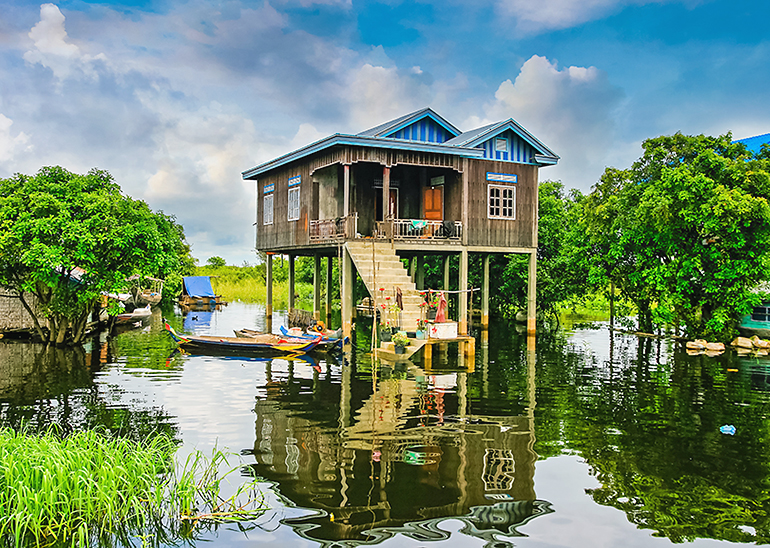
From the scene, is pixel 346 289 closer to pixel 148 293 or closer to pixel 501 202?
pixel 501 202

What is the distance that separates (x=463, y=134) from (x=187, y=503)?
19374 millimetres

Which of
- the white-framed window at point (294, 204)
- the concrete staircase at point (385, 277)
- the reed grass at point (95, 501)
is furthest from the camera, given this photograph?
the white-framed window at point (294, 204)

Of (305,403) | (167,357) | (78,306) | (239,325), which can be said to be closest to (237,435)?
(305,403)

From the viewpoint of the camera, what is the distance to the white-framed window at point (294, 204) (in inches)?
970

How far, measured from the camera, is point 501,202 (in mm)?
23438

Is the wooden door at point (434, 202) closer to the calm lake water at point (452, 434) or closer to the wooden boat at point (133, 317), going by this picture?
the calm lake water at point (452, 434)

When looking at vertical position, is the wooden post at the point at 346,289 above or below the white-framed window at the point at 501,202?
below

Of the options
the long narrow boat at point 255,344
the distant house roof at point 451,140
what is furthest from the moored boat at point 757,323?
the long narrow boat at point 255,344

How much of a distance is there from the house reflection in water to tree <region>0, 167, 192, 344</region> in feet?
25.3

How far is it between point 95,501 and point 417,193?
62.5 ft

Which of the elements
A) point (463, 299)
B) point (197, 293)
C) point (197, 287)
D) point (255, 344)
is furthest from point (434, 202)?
point (197, 287)

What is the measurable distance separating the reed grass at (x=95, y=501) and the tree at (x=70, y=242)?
38.2ft

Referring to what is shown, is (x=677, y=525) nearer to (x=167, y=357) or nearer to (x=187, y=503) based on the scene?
(x=187, y=503)

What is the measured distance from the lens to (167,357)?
1947 centimetres
